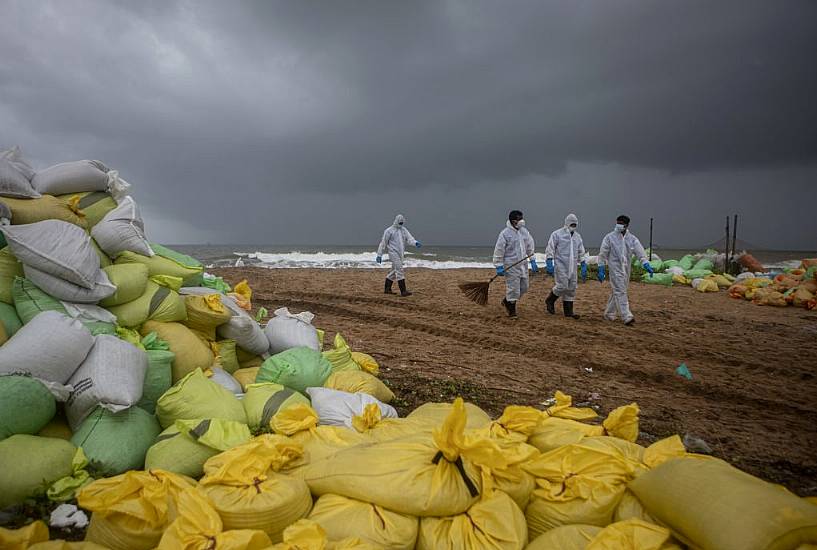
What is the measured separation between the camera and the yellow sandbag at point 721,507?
1.18m

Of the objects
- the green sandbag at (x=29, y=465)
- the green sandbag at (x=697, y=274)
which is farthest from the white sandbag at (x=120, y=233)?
the green sandbag at (x=697, y=274)

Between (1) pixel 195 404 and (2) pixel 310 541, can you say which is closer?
(2) pixel 310 541

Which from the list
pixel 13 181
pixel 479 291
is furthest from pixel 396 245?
pixel 13 181

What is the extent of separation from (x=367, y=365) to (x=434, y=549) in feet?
7.65

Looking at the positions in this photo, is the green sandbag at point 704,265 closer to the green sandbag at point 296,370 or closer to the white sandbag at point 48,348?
the green sandbag at point 296,370

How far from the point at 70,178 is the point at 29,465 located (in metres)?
2.10

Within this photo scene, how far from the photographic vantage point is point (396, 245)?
10820 mm

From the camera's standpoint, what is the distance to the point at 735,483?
1.39 metres

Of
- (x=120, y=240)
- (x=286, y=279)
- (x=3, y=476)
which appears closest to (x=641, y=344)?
(x=120, y=240)

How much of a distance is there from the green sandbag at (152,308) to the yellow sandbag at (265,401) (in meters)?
0.81

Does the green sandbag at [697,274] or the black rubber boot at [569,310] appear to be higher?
the green sandbag at [697,274]

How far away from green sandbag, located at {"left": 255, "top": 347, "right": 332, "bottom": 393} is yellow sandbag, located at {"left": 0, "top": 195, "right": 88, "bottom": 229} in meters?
Result: 1.58

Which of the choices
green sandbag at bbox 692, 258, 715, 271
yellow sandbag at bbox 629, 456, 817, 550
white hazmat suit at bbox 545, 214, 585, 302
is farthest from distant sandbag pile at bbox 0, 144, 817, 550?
green sandbag at bbox 692, 258, 715, 271

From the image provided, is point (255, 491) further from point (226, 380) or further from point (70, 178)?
point (70, 178)
